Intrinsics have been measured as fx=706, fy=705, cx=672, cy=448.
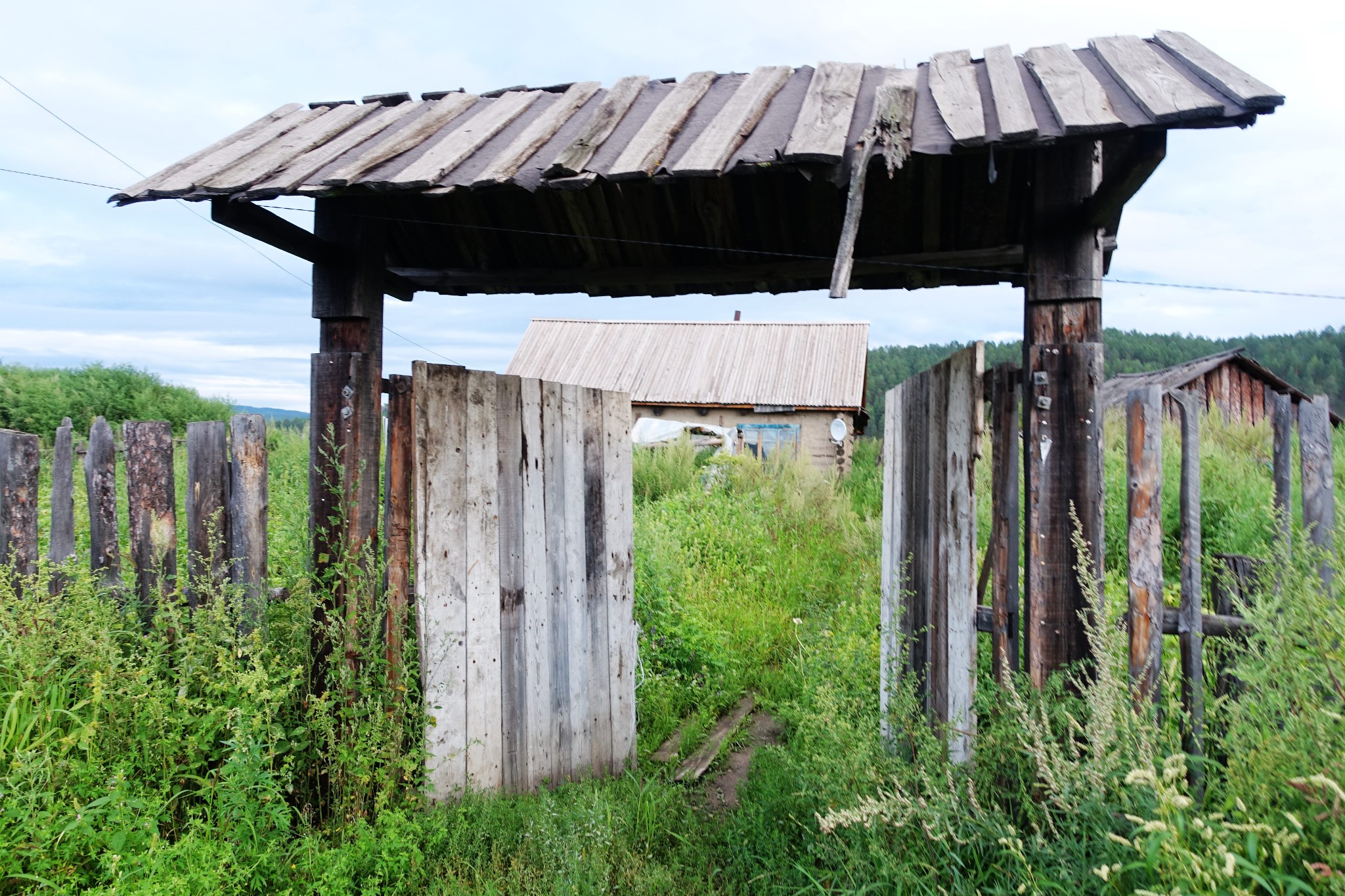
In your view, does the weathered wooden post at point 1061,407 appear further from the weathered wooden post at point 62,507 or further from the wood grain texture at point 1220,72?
the weathered wooden post at point 62,507

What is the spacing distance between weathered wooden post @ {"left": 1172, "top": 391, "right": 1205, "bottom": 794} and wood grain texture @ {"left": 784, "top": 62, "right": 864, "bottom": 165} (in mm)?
1682

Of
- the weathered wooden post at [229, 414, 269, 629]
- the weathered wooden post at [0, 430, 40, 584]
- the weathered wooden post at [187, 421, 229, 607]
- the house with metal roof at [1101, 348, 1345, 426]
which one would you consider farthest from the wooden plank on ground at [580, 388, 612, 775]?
the house with metal roof at [1101, 348, 1345, 426]

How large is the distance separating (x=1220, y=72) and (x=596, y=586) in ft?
12.7

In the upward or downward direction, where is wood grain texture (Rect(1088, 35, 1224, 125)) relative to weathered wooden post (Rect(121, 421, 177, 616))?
upward

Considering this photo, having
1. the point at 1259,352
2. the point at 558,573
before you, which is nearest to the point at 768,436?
the point at 558,573

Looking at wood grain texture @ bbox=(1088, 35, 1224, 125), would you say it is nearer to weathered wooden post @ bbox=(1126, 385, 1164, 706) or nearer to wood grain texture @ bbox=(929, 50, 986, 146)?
wood grain texture @ bbox=(929, 50, 986, 146)

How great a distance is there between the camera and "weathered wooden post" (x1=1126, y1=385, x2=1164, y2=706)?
2.79 meters

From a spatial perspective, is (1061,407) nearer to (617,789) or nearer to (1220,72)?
(1220,72)

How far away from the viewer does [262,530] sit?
353 cm

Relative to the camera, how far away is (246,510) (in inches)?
137

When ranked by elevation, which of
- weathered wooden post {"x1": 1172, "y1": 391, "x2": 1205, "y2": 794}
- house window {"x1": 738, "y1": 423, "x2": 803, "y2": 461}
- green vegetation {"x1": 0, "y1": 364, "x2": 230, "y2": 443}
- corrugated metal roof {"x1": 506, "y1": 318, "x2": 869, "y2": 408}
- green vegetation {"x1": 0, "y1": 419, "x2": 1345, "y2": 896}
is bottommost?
green vegetation {"x1": 0, "y1": 419, "x2": 1345, "y2": 896}

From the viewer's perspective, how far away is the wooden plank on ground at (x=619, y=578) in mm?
4477

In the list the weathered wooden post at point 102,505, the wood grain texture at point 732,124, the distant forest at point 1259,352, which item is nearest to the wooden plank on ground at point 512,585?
the wood grain texture at point 732,124

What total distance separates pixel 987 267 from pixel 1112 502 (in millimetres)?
5563
